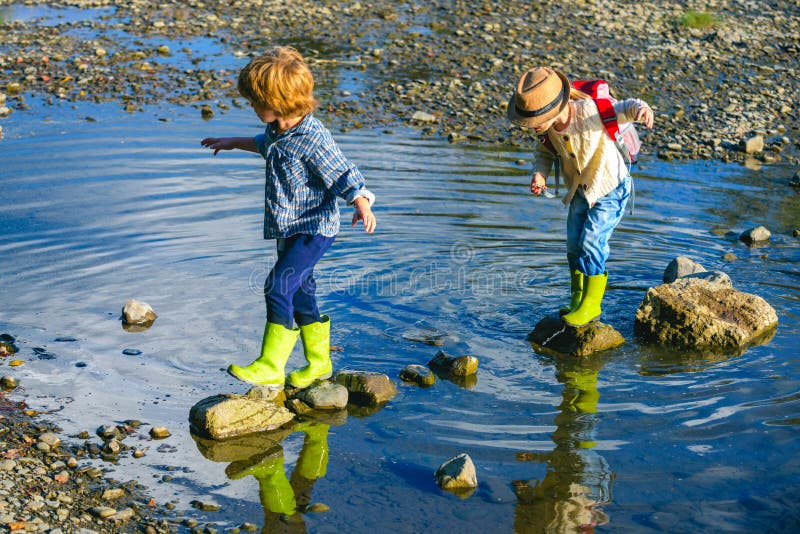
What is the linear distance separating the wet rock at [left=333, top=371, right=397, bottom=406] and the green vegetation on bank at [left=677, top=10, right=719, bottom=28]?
1133 centimetres

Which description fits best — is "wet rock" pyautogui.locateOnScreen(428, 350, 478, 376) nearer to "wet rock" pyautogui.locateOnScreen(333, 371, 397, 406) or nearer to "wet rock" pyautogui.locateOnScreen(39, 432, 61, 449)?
"wet rock" pyautogui.locateOnScreen(333, 371, 397, 406)

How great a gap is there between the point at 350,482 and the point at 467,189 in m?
5.30

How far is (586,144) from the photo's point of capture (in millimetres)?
5957

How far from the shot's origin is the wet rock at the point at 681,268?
7164 millimetres

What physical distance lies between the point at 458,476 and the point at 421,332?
202cm

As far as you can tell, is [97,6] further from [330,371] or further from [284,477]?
[284,477]

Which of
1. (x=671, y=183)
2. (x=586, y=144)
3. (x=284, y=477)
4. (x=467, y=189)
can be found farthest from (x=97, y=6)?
(x=284, y=477)

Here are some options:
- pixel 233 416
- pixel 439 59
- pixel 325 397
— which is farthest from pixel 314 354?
pixel 439 59

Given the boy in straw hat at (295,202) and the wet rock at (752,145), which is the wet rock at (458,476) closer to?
the boy in straw hat at (295,202)

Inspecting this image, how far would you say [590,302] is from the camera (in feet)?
20.4

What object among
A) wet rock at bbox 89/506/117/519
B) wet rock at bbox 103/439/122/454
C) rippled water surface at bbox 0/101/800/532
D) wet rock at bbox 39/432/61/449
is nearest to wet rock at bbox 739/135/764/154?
rippled water surface at bbox 0/101/800/532

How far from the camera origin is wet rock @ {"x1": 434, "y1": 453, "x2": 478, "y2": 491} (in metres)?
4.36

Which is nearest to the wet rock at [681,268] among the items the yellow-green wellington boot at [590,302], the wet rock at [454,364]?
the yellow-green wellington boot at [590,302]

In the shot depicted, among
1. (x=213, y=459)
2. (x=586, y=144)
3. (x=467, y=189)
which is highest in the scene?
(x=586, y=144)
